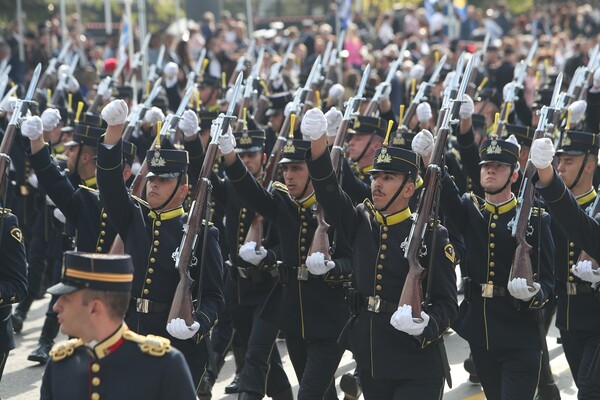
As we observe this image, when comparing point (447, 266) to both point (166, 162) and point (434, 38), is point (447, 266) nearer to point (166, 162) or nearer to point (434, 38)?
point (166, 162)

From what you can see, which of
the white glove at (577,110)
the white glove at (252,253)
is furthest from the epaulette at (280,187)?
the white glove at (577,110)

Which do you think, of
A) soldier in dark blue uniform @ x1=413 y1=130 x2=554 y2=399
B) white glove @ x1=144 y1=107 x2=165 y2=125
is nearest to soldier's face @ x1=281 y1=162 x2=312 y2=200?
soldier in dark blue uniform @ x1=413 y1=130 x2=554 y2=399

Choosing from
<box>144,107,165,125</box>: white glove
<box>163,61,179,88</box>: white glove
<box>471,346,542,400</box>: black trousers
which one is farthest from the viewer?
<box>163,61,179,88</box>: white glove

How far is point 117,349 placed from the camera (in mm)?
4352

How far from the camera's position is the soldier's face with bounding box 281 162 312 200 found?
7672 mm

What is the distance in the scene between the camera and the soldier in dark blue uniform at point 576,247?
20.0ft

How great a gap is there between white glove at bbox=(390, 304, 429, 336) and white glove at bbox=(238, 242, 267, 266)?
206 centimetres

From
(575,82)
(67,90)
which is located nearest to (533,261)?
(575,82)

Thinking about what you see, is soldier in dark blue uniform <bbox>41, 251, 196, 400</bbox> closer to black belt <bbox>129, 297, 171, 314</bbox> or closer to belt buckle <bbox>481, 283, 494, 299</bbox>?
black belt <bbox>129, 297, 171, 314</bbox>

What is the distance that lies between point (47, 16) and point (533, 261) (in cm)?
2040

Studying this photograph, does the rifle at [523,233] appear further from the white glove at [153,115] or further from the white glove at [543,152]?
the white glove at [153,115]

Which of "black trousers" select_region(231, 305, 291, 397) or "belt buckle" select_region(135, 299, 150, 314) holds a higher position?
"belt buckle" select_region(135, 299, 150, 314)

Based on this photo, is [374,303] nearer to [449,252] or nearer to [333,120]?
[449,252]

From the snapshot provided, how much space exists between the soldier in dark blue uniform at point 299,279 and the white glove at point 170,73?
211 inches
